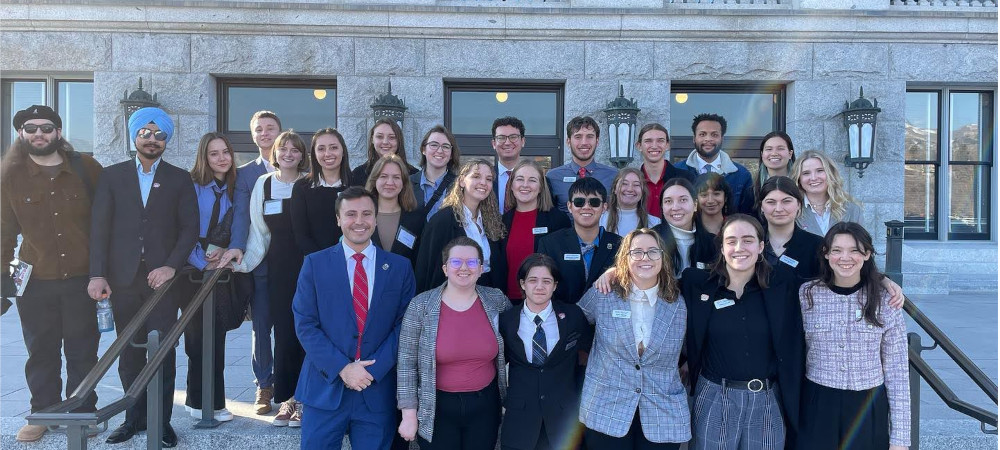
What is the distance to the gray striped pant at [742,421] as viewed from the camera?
339 centimetres

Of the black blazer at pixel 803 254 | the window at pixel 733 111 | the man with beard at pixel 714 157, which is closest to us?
the black blazer at pixel 803 254

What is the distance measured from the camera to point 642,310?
11.7ft

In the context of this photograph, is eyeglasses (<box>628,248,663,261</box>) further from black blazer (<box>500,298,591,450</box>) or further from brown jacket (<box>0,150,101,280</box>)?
brown jacket (<box>0,150,101,280</box>)

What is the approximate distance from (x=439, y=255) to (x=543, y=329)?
897 mm

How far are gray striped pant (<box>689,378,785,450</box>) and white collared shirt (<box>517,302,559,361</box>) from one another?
870mm

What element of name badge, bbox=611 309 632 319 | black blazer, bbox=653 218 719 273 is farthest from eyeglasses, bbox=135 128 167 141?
black blazer, bbox=653 218 719 273

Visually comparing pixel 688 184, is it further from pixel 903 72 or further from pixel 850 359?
pixel 903 72

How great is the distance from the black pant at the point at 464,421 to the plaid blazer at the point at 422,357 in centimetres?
5

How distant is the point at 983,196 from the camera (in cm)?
1115

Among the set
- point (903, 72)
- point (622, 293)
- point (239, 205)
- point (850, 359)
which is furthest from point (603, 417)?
point (903, 72)

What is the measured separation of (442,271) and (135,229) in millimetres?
1982

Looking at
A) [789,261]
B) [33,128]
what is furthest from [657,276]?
[33,128]

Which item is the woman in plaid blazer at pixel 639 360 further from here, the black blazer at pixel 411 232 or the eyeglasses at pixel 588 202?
the black blazer at pixel 411 232

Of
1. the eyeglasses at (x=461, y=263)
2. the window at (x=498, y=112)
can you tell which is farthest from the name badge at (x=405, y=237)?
the window at (x=498, y=112)
